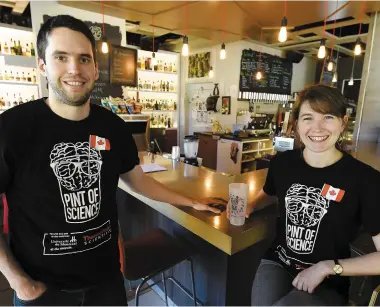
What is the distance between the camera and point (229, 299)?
159cm

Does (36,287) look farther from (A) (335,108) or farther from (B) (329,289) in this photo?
(A) (335,108)

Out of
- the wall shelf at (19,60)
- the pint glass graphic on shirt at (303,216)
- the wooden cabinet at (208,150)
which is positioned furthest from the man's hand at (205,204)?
the wall shelf at (19,60)

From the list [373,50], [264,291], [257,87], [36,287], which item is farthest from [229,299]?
[257,87]

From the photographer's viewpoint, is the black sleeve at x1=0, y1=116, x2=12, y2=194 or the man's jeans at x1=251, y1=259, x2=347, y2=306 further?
the man's jeans at x1=251, y1=259, x2=347, y2=306

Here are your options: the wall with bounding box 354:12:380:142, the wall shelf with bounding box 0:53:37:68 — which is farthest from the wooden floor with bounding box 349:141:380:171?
the wall shelf with bounding box 0:53:37:68

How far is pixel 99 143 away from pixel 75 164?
133 mm

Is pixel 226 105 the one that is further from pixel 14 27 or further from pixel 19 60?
pixel 14 27

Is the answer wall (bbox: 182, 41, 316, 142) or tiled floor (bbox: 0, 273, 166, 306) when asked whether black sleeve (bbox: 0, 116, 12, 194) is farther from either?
wall (bbox: 182, 41, 316, 142)

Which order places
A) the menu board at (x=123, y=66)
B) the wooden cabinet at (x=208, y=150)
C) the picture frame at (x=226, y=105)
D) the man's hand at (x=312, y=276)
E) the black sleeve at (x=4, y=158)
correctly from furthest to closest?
the picture frame at (x=226, y=105)
the wooden cabinet at (x=208, y=150)
the menu board at (x=123, y=66)
the man's hand at (x=312, y=276)
the black sleeve at (x=4, y=158)

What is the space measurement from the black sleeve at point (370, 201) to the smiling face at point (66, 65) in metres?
1.18

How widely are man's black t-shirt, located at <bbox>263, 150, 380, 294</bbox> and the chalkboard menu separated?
16.7 feet

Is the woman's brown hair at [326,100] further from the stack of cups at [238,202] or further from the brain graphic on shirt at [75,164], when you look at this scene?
the brain graphic on shirt at [75,164]

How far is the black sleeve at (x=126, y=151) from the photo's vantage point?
121 cm

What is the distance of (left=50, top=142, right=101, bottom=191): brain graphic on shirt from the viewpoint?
100cm
